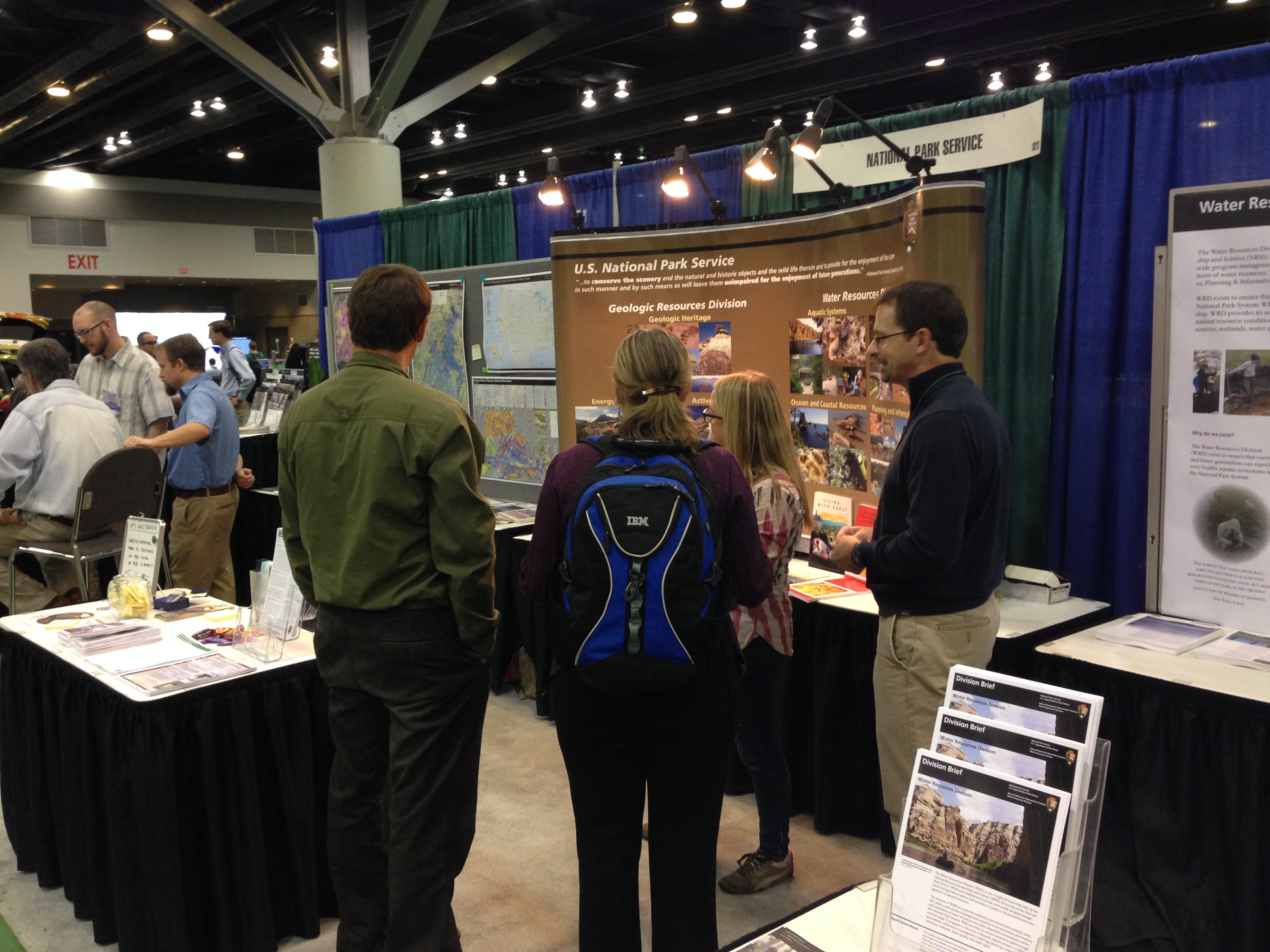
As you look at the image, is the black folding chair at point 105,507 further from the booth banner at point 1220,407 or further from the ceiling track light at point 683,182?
the booth banner at point 1220,407

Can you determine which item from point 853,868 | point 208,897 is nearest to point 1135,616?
point 853,868

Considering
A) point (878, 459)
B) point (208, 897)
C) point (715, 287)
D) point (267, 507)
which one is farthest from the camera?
point (267, 507)

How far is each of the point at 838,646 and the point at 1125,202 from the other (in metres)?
1.63

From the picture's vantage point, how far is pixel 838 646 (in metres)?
2.96

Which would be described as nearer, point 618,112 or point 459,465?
point 459,465

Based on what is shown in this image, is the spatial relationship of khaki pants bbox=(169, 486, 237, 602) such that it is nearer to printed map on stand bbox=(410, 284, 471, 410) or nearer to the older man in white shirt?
the older man in white shirt

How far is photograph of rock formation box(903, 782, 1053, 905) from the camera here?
1106 millimetres

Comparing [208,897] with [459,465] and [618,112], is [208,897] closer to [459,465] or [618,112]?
[459,465]

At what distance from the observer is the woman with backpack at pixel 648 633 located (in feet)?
5.50

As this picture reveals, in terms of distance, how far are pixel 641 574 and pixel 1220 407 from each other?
1.85m

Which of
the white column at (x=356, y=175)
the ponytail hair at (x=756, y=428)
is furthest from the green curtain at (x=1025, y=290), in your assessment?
the white column at (x=356, y=175)

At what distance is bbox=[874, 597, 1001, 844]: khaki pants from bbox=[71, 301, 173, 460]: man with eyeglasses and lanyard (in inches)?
151

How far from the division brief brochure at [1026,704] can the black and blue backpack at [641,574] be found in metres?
0.52

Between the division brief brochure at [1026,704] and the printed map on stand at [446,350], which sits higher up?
the printed map on stand at [446,350]
